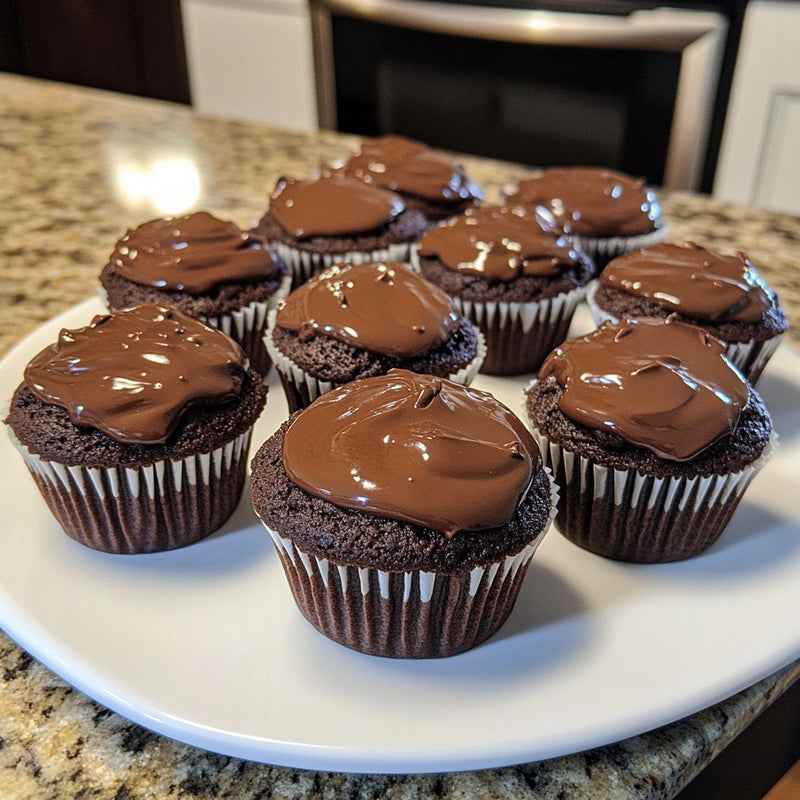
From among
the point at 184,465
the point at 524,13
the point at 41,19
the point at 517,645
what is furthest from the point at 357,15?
the point at 41,19

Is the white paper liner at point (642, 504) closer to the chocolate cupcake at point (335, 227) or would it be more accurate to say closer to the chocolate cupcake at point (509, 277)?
the chocolate cupcake at point (509, 277)

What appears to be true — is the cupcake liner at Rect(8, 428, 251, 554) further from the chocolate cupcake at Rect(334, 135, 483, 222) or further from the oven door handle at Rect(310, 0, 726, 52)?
the oven door handle at Rect(310, 0, 726, 52)

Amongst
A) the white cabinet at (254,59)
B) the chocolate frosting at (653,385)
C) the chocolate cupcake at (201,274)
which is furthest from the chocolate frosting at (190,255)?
the white cabinet at (254,59)

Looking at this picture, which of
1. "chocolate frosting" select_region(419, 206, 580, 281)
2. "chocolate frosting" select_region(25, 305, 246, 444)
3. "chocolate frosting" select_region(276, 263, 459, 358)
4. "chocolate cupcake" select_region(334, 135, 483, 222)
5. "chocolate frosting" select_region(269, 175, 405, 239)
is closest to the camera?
"chocolate frosting" select_region(25, 305, 246, 444)

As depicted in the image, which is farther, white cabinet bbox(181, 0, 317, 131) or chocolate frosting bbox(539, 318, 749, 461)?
white cabinet bbox(181, 0, 317, 131)

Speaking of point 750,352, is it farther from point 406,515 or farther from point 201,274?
point 201,274

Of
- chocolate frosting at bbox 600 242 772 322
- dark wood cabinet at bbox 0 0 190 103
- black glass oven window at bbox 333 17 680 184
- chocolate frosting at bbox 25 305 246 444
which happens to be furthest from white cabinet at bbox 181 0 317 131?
chocolate frosting at bbox 25 305 246 444
